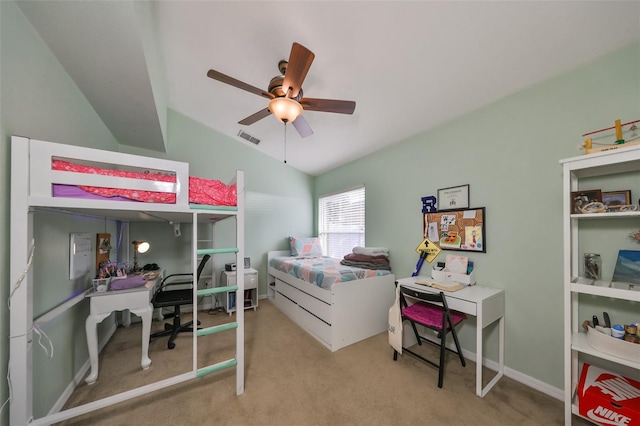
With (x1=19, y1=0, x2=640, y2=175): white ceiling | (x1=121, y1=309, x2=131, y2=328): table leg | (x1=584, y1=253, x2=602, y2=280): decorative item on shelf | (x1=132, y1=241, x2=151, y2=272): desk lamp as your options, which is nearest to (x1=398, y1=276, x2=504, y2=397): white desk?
(x1=584, y1=253, x2=602, y2=280): decorative item on shelf

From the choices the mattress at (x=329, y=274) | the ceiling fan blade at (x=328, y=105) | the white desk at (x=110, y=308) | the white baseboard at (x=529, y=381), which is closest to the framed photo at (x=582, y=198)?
the white baseboard at (x=529, y=381)

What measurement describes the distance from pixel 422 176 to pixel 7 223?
320cm

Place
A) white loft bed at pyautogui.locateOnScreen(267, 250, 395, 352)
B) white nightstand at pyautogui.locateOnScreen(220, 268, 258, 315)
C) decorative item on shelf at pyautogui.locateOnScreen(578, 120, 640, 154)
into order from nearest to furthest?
1. decorative item on shelf at pyautogui.locateOnScreen(578, 120, 640, 154)
2. white loft bed at pyautogui.locateOnScreen(267, 250, 395, 352)
3. white nightstand at pyautogui.locateOnScreen(220, 268, 258, 315)

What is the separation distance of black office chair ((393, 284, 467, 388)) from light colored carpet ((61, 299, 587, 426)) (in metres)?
0.20

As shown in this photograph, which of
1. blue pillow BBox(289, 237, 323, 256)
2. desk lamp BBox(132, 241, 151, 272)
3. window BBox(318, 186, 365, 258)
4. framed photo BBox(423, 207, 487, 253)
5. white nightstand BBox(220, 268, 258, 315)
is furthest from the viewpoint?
blue pillow BBox(289, 237, 323, 256)

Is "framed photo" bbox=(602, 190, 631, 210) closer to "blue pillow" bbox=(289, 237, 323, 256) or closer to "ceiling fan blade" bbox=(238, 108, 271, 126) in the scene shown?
"ceiling fan blade" bbox=(238, 108, 271, 126)

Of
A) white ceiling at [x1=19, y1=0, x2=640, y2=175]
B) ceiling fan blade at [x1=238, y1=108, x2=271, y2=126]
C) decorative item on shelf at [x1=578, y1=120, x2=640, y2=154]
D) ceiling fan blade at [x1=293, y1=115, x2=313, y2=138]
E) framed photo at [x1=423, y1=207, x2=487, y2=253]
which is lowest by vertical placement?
framed photo at [x1=423, y1=207, x2=487, y2=253]

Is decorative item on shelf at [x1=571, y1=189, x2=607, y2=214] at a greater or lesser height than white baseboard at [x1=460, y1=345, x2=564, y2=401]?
greater

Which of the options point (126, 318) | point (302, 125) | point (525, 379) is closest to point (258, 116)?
point (302, 125)

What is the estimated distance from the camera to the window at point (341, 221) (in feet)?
12.3

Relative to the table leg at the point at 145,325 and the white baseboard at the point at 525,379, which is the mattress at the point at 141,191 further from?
the white baseboard at the point at 525,379

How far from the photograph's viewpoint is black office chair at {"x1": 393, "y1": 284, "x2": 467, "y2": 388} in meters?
1.79

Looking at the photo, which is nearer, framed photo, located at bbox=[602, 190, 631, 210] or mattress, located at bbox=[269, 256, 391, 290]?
framed photo, located at bbox=[602, 190, 631, 210]

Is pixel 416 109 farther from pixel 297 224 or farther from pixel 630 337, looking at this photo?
pixel 297 224
